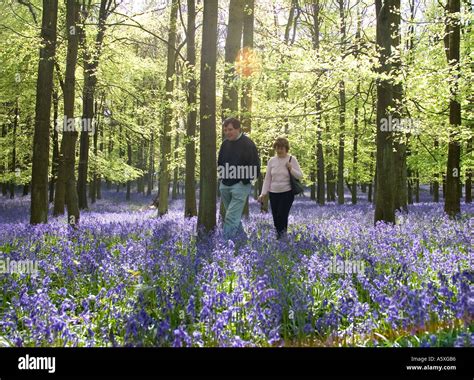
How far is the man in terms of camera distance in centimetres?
772

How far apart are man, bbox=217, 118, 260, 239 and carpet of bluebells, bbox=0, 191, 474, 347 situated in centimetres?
62

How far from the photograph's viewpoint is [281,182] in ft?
28.3

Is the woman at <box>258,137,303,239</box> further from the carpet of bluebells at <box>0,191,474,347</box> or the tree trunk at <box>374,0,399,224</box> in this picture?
the tree trunk at <box>374,0,399,224</box>

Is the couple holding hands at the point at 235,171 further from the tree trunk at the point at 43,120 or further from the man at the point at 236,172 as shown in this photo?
the tree trunk at the point at 43,120

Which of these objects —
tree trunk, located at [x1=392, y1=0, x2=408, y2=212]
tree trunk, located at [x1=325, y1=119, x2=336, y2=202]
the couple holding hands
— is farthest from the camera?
tree trunk, located at [x1=325, y1=119, x2=336, y2=202]

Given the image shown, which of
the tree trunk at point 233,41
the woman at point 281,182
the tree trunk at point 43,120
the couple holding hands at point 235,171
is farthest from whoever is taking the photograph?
the tree trunk at point 233,41

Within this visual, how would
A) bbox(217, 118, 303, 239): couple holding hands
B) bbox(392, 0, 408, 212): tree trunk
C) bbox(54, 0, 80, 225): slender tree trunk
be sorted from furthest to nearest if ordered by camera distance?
bbox(54, 0, 80, 225): slender tree trunk, bbox(392, 0, 408, 212): tree trunk, bbox(217, 118, 303, 239): couple holding hands

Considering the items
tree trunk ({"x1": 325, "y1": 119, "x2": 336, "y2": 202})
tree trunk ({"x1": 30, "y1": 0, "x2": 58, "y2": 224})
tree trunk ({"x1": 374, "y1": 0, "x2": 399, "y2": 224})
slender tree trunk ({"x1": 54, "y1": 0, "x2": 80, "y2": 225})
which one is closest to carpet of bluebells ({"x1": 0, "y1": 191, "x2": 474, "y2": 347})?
tree trunk ({"x1": 374, "y1": 0, "x2": 399, "y2": 224})

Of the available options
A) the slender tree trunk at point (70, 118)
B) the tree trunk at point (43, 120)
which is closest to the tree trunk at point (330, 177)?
the slender tree trunk at point (70, 118)

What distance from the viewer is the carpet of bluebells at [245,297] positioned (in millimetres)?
2963

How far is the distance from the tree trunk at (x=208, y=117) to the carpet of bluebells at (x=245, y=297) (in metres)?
0.99

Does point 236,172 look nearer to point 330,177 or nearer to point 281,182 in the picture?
point 281,182
